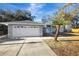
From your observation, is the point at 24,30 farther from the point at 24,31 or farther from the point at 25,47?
the point at 25,47

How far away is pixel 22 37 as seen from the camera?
17.9 feet

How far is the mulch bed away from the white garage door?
344 millimetres

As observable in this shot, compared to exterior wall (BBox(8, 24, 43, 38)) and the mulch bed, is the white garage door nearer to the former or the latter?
exterior wall (BBox(8, 24, 43, 38))

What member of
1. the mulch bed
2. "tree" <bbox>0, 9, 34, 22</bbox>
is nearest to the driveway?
the mulch bed

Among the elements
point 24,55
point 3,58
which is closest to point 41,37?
point 24,55

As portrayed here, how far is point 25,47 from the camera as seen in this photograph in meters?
5.32

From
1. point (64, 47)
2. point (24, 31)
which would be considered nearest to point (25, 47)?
point (24, 31)

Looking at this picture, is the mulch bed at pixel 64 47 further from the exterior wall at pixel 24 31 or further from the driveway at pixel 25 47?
the exterior wall at pixel 24 31

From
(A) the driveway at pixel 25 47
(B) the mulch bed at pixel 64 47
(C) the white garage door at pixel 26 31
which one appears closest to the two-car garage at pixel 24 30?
(C) the white garage door at pixel 26 31

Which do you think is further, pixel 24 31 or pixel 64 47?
pixel 24 31

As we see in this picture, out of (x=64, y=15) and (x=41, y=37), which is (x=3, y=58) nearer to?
(x=41, y=37)

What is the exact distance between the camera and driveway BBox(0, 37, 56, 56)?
5219 millimetres

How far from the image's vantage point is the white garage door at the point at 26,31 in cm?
552

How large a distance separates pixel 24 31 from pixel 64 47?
975 millimetres
